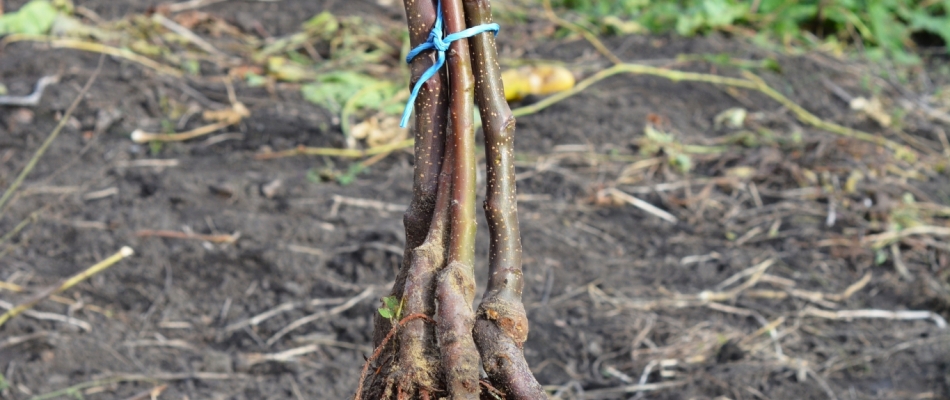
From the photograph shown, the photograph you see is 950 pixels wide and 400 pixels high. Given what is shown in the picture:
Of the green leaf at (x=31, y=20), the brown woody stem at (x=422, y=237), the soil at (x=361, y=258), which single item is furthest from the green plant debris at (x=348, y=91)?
the brown woody stem at (x=422, y=237)

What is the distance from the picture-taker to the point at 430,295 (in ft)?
3.86

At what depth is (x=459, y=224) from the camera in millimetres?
1196

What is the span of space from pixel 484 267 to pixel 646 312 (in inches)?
26.0

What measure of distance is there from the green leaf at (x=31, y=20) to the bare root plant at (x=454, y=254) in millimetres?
4260

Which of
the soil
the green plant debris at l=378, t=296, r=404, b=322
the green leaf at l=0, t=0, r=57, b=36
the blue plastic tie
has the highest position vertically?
the blue plastic tie

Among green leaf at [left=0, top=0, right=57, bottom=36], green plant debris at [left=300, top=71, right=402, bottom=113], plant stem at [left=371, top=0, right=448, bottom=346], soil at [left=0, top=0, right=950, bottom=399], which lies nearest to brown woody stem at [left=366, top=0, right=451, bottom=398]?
plant stem at [left=371, top=0, right=448, bottom=346]

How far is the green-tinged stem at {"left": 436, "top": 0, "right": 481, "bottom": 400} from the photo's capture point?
1.11 m

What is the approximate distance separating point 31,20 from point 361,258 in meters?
3.01

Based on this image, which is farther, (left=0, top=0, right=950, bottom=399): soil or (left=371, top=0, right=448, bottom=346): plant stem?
(left=0, top=0, right=950, bottom=399): soil

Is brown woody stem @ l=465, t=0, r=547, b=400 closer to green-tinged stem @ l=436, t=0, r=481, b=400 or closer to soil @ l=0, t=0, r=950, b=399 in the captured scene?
green-tinged stem @ l=436, t=0, r=481, b=400

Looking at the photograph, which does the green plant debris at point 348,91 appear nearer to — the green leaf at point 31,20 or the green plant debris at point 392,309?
the green leaf at point 31,20

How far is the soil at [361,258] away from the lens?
102 inches

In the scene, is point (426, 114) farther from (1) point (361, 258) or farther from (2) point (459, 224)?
(1) point (361, 258)

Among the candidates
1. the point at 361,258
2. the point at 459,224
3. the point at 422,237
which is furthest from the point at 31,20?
the point at 459,224
